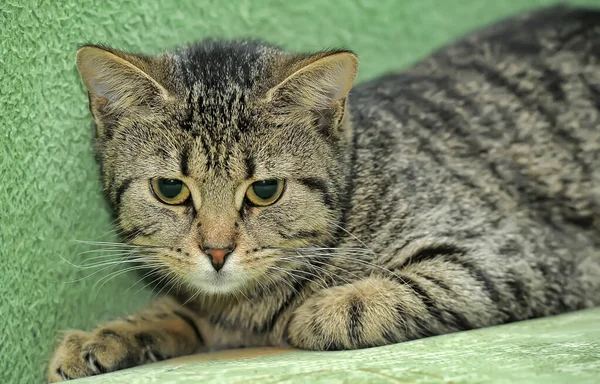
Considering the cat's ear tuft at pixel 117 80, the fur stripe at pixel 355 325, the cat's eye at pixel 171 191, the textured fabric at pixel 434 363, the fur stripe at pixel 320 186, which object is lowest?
the textured fabric at pixel 434 363

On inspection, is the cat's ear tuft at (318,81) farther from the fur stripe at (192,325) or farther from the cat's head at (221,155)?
the fur stripe at (192,325)

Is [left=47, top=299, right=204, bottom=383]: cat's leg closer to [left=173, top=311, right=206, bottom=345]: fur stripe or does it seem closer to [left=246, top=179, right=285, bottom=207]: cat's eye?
[left=173, top=311, right=206, bottom=345]: fur stripe

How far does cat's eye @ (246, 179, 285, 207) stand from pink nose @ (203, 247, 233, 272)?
0.17m

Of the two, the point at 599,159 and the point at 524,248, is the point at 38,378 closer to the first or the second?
the point at 524,248

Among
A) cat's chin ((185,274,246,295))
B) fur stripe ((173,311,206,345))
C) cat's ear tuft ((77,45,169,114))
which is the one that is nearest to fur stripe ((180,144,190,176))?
cat's ear tuft ((77,45,169,114))

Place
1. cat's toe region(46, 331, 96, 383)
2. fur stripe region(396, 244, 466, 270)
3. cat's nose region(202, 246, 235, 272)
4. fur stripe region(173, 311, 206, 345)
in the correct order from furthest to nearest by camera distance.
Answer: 1. fur stripe region(173, 311, 206, 345)
2. fur stripe region(396, 244, 466, 270)
3. cat's toe region(46, 331, 96, 383)
4. cat's nose region(202, 246, 235, 272)

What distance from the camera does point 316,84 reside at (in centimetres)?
214

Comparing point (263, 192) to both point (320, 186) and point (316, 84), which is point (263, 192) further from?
point (316, 84)

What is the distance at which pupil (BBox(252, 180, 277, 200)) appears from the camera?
2074 mm

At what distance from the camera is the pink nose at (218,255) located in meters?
1.96

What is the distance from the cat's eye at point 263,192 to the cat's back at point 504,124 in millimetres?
381

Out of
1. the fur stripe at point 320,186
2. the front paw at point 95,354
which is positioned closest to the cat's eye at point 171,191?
the fur stripe at point 320,186

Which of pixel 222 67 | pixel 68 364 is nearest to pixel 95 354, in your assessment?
pixel 68 364

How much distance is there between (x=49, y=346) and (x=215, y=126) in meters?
0.82
